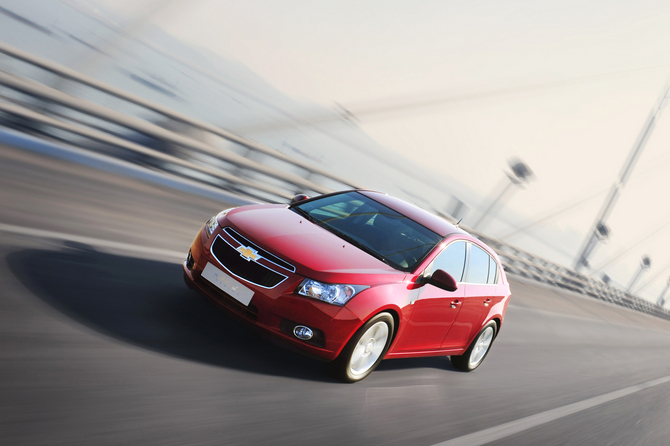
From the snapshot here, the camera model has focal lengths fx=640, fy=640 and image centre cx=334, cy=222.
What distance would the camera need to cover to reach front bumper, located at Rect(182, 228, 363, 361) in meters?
4.65

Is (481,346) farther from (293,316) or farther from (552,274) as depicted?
(552,274)

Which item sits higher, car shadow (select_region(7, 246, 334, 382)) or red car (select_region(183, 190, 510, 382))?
red car (select_region(183, 190, 510, 382))

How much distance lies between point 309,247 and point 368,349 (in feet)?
3.20

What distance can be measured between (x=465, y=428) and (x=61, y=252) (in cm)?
387

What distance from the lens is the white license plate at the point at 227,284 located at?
4.72m

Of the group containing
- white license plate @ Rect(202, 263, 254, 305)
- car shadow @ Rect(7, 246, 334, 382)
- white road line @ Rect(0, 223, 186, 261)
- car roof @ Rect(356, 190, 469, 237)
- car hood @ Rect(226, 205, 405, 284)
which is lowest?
white road line @ Rect(0, 223, 186, 261)

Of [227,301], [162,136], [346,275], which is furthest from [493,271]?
[162,136]

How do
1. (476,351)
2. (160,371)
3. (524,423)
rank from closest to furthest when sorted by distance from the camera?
(160,371)
(524,423)
(476,351)

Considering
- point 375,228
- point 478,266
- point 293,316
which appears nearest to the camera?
point 293,316

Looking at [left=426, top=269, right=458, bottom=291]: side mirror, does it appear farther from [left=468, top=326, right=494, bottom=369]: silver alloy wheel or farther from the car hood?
[left=468, top=326, right=494, bottom=369]: silver alloy wheel

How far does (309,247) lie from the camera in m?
5.01

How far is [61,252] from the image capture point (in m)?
5.72

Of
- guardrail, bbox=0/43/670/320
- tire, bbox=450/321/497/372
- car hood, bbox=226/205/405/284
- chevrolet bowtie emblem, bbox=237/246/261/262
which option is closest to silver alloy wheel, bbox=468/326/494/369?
tire, bbox=450/321/497/372

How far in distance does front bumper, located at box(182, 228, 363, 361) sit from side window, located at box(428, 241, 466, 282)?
1251 mm
